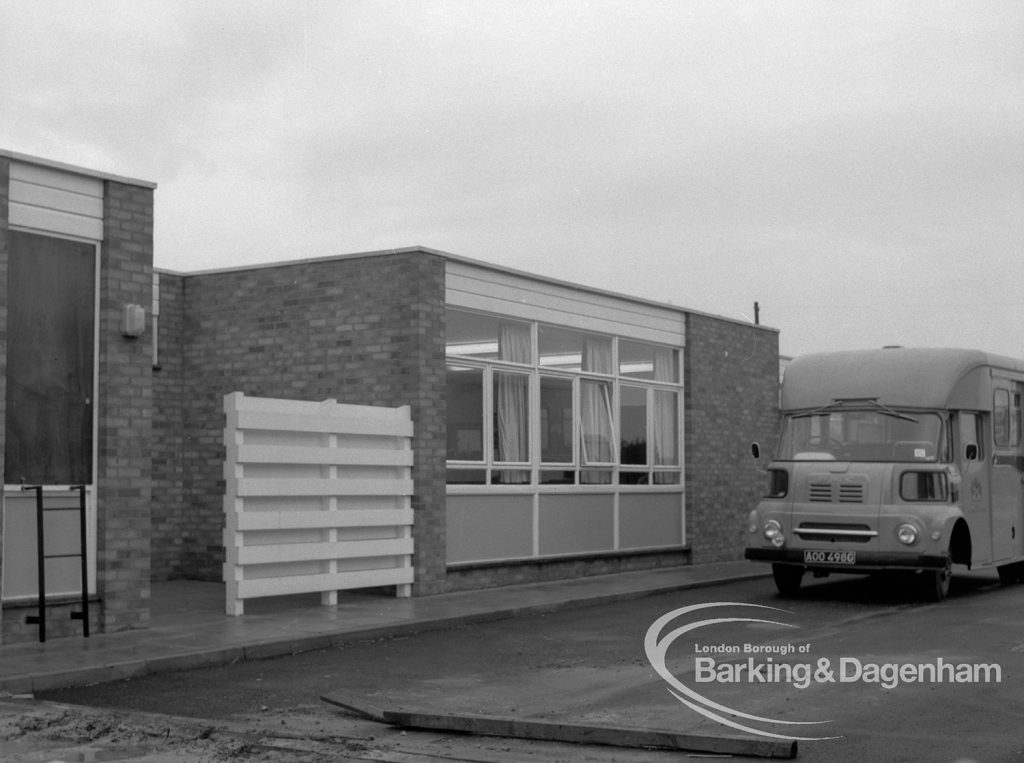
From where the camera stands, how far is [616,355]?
66.0ft

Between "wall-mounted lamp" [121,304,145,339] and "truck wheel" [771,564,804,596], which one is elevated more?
"wall-mounted lamp" [121,304,145,339]

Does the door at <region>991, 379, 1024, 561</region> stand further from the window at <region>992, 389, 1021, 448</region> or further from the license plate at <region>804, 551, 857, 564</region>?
the license plate at <region>804, 551, 857, 564</region>

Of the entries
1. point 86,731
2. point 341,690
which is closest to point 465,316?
point 341,690

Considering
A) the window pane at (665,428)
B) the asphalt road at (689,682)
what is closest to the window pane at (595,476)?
the window pane at (665,428)

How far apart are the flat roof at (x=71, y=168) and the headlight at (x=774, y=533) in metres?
8.18

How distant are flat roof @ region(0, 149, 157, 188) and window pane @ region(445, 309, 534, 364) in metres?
5.11

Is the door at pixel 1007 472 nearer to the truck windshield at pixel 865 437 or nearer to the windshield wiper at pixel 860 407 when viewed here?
the truck windshield at pixel 865 437

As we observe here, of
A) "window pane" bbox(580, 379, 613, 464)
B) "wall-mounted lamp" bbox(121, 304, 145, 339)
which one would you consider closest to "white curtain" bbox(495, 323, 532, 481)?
"window pane" bbox(580, 379, 613, 464)

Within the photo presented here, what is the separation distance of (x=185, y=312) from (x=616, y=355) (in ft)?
21.0

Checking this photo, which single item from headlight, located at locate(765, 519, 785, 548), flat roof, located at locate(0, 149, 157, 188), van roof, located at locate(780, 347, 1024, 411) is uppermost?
flat roof, located at locate(0, 149, 157, 188)

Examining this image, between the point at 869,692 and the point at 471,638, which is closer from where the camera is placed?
the point at 869,692

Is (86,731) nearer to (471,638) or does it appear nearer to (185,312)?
(471,638)

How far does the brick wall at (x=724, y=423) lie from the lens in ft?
71.8

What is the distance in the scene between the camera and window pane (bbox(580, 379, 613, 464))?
19297 mm
